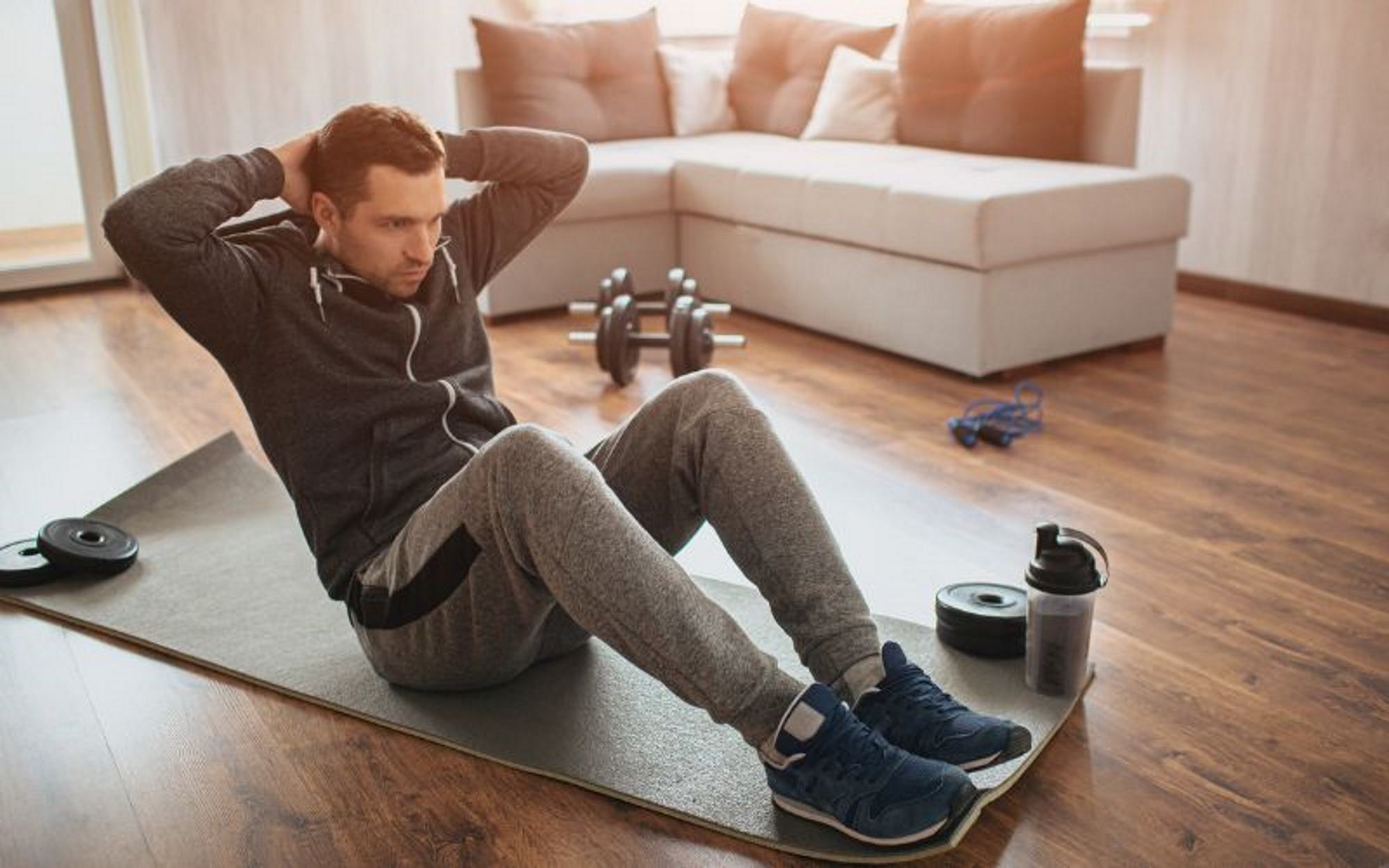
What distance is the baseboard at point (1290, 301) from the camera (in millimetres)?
4031

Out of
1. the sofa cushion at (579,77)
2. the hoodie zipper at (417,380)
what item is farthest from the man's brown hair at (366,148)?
the sofa cushion at (579,77)

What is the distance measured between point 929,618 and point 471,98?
115 inches

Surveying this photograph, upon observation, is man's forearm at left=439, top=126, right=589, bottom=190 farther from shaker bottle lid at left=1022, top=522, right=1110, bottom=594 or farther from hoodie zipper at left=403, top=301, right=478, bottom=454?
shaker bottle lid at left=1022, top=522, right=1110, bottom=594

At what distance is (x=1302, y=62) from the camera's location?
4121mm

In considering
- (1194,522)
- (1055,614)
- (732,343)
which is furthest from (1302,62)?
(1055,614)

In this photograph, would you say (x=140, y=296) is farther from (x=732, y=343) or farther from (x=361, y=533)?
(x=361, y=533)

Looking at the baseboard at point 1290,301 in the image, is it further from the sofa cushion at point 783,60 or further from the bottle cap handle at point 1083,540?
the bottle cap handle at point 1083,540

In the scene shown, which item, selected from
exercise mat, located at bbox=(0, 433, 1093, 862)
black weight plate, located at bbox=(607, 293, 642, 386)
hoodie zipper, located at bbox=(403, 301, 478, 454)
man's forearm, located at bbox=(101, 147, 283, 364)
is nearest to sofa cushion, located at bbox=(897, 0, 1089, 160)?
black weight plate, located at bbox=(607, 293, 642, 386)

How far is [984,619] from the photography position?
77.3 inches

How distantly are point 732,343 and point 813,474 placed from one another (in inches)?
34.8

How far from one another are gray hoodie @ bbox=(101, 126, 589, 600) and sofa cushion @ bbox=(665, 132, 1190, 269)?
6.11 ft

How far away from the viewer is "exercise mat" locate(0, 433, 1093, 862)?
1.66 m

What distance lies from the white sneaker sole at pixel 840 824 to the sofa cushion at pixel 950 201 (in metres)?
2.11

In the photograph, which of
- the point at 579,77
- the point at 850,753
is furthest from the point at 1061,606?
the point at 579,77
